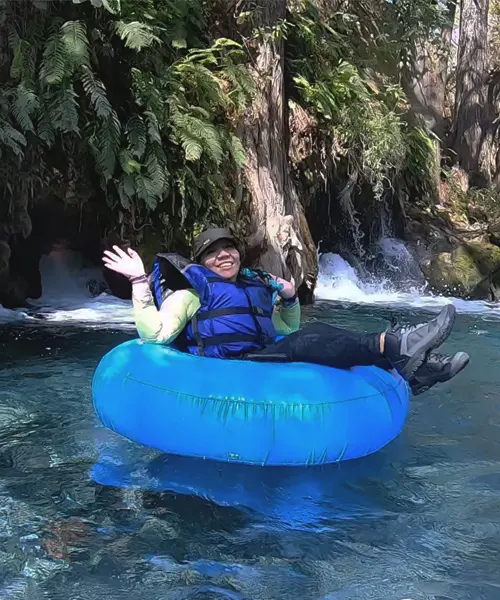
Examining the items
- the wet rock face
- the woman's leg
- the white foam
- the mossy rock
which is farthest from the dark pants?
the mossy rock

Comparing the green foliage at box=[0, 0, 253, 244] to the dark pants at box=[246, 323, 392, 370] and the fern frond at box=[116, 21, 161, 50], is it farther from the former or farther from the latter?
the dark pants at box=[246, 323, 392, 370]

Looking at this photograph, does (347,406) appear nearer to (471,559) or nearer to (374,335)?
(374,335)

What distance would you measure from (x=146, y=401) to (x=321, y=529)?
1157 mm

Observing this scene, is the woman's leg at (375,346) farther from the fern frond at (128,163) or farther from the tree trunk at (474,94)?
the tree trunk at (474,94)

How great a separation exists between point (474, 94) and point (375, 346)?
13.5 meters

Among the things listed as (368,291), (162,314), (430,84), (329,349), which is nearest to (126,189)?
(162,314)

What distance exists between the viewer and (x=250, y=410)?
138 inches

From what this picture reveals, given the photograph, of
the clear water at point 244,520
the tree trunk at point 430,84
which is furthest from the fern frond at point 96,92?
the tree trunk at point 430,84

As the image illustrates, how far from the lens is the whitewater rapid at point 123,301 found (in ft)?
27.7

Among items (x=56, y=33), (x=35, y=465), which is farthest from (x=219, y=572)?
(x=56, y=33)

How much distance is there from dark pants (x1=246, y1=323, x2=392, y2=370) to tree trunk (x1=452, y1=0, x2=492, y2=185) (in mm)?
12780

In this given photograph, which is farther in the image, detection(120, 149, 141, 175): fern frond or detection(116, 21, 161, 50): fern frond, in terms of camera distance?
detection(120, 149, 141, 175): fern frond

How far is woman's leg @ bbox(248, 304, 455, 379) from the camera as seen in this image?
3672 millimetres

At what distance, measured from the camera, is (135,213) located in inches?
352
